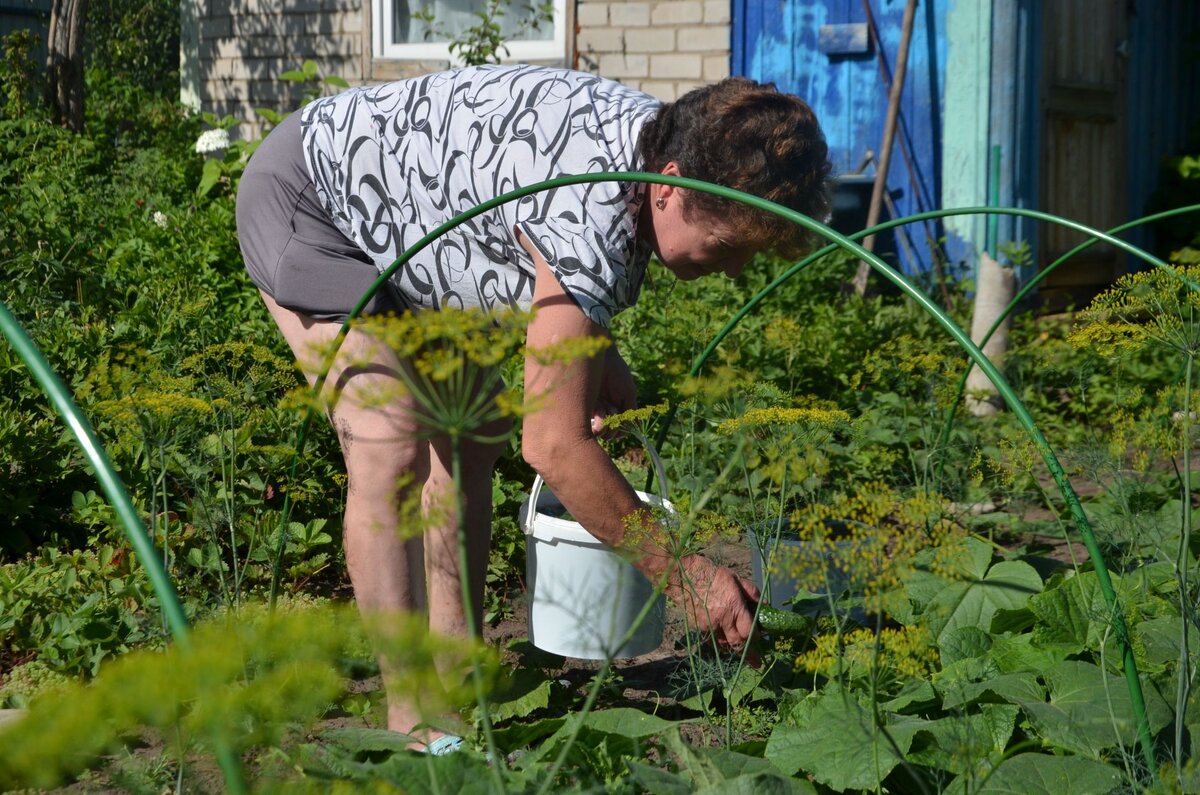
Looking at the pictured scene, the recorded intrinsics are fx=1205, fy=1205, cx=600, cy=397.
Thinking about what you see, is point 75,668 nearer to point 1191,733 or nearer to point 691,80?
point 1191,733

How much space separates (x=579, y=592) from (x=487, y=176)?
3.10 ft

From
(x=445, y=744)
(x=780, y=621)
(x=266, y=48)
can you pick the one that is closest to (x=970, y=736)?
(x=780, y=621)

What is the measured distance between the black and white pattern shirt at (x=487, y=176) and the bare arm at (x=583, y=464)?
48mm

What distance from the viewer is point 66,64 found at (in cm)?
685

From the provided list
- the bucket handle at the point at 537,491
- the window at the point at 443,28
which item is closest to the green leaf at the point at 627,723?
the bucket handle at the point at 537,491

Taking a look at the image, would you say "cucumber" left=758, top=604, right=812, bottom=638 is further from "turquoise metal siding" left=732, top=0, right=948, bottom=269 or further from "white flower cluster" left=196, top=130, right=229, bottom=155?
"white flower cluster" left=196, top=130, right=229, bottom=155

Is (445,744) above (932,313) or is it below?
below

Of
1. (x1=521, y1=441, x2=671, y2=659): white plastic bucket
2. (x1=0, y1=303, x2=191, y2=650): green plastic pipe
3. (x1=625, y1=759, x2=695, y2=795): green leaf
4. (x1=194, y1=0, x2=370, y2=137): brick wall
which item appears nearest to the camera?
(x1=0, y1=303, x2=191, y2=650): green plastic pipe

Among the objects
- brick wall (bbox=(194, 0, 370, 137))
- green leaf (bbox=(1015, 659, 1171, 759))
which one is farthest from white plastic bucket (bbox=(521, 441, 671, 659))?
brick wall (bbox=(194, 0, 370, 137))

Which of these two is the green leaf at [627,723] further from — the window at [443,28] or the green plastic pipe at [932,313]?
the window at [443,28]

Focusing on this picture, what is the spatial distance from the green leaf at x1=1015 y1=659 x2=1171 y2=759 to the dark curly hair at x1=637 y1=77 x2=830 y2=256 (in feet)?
3.03

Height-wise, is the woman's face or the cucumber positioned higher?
the woman's face

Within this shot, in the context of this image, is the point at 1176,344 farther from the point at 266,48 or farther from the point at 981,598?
the point at 266,48

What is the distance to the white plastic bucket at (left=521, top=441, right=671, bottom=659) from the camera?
258 centimetres
